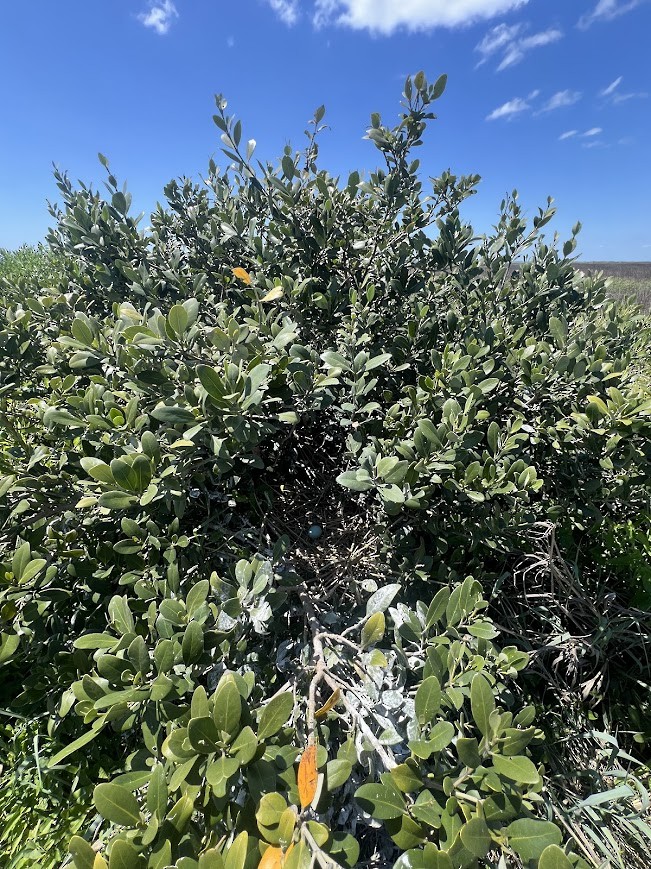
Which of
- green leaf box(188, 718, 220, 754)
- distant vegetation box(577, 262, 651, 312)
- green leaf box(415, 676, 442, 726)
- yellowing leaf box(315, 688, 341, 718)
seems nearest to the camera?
green leaf box(188, 718, 220, 754)

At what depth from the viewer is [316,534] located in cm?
180

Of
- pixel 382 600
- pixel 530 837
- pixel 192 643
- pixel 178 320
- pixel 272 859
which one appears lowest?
pixel 530 837

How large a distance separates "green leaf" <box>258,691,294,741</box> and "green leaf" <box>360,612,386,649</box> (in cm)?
29

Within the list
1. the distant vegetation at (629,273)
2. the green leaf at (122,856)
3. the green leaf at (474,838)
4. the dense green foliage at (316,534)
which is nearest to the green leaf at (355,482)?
the dense green foliage at (316,534)

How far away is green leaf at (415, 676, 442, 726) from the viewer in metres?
0.90

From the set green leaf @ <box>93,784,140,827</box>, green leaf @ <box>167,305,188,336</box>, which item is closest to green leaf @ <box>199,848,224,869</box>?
green leaf @ <box>93,784,140,827</box>

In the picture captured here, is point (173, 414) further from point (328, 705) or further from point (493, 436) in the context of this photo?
point (493, 436)

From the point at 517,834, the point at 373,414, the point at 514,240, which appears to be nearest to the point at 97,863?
the point at 517,834

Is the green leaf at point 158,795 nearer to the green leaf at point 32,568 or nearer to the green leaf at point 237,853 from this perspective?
the green leaf at point 237,853

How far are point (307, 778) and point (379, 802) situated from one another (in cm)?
15

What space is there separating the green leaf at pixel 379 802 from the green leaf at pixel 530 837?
0.19 metres

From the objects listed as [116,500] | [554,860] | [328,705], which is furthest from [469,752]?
[116,500]

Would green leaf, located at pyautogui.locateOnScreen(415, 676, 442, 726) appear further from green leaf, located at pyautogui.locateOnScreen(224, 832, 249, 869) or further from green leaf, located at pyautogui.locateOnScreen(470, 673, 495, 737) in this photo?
green leaf, located at pyautogui.locateOnScreen(224, 832, 249, 869)

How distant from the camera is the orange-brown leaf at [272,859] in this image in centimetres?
74
